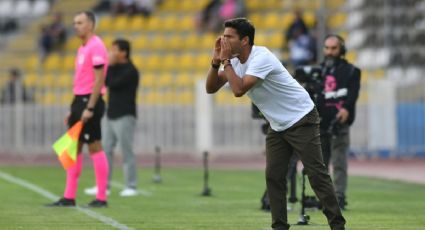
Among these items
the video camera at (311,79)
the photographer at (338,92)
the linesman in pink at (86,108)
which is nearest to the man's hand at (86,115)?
the linesman in pink at (86,108)

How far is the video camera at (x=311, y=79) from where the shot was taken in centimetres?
1340

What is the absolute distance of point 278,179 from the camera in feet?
34.1

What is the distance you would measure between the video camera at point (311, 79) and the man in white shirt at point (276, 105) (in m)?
2.98

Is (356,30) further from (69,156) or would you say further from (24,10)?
(69,156)

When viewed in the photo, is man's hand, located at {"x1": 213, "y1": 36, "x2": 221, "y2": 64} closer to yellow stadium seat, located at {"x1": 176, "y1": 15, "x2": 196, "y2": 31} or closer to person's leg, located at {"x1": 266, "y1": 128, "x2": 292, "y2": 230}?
person's leg, located at {"x1": 266, "y1": 128, "x2": 292, "y2": 230}

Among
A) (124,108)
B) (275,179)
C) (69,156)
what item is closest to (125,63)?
(124,108)

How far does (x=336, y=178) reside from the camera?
14688 mm

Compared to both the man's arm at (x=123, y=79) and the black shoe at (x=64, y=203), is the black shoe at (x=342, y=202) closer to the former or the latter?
the black shoe at (x=64, y=203)

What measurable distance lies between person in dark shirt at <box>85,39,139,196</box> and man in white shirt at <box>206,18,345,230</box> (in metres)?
6.60

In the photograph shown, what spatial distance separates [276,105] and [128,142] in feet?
22.9

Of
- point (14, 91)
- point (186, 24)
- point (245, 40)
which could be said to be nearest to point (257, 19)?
point (186, 24)

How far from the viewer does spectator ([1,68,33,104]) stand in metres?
27.3

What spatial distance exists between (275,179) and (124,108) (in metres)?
6.75

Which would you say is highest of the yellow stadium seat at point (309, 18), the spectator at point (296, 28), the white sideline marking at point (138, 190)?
the yellow stadium seat at point (309, 18)
